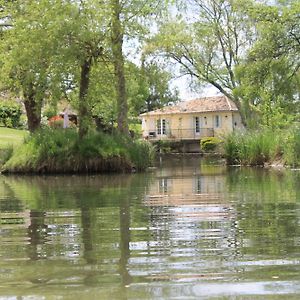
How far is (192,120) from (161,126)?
348cm

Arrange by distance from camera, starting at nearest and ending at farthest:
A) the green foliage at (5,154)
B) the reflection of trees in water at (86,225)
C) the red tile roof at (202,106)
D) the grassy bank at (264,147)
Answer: the reflection of trees in water at (86,225)
the green foliage at (5,154)
the grassy bank at (264,147)
the red tile roof at (202,106)

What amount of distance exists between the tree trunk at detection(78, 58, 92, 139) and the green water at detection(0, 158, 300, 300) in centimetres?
1452

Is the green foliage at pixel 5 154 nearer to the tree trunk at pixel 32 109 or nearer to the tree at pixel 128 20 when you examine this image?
the tree trunk at pixel 32 109

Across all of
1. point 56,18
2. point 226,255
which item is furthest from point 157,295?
point 56,18

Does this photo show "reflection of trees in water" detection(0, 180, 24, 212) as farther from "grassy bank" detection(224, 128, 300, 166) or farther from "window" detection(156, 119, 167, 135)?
"window" detection(156, 119, 167, 135)

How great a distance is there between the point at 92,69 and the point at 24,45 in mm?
3339

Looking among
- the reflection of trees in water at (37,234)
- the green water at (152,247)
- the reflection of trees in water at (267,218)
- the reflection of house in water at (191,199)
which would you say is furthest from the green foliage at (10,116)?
the reflection of trees in water at (37,234)

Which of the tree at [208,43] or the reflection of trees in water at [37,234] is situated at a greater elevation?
the tree at [208,43]

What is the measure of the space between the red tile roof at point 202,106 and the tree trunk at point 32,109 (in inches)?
1559

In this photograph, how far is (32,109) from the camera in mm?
35969

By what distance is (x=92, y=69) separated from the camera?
30.9 meters

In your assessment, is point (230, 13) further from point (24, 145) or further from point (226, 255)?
point (226, 255)

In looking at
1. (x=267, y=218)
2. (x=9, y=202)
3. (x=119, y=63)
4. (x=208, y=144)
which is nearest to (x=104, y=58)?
(x=119, y=63)

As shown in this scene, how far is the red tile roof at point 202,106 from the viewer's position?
76375mm
